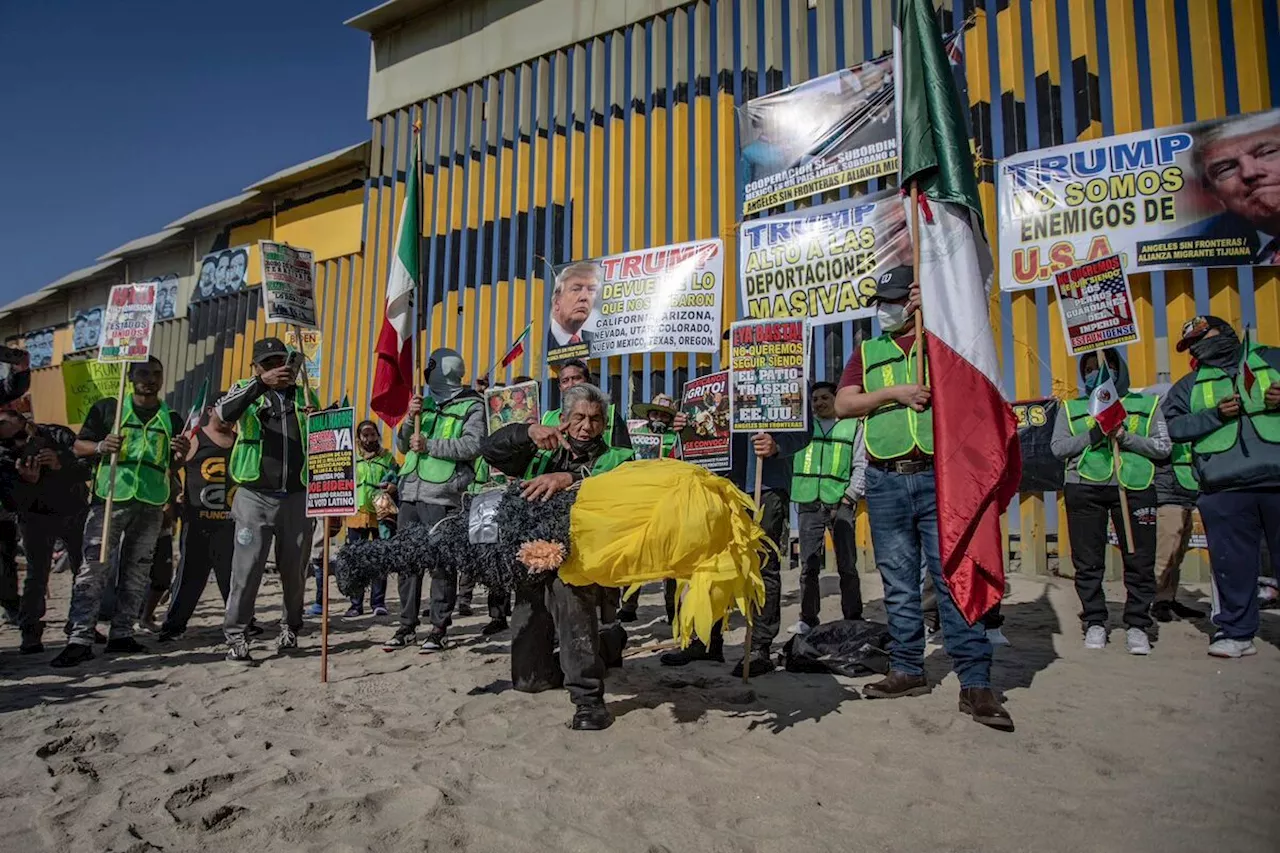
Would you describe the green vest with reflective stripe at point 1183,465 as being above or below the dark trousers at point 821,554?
above

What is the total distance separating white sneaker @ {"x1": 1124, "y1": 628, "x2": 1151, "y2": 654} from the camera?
16.7 feet

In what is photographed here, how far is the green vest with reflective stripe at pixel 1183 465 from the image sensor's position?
639cm

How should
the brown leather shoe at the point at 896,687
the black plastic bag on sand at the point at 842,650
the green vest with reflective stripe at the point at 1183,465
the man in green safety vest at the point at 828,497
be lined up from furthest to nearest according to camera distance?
the green vest with reflective stripe at the point at 1183,465
the man in green safety vest at the point at 828,497
the black plastic bag on sand at the point at 842,650
the brown leather shoe at the point at 896,687

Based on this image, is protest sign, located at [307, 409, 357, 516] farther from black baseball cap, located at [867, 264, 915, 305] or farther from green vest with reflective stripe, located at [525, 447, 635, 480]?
black baseball cap, located at [867, 264, 915, 305]

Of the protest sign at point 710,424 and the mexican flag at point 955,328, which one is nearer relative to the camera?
the mexican flag at point 955,328

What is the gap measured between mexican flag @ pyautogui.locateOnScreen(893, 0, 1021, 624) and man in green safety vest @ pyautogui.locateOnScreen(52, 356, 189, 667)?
511 cm

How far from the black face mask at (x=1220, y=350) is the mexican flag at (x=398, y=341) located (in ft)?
18.8

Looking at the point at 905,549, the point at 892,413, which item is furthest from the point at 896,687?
the point at 892,413

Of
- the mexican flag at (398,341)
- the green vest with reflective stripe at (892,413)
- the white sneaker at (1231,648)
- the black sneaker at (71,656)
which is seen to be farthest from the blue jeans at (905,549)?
the black sneaker at (71,656)

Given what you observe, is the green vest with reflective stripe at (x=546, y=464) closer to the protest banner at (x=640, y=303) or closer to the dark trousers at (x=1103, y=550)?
the dark trousers at (x=1103, y=550)

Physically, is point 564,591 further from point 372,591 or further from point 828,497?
point 372,591

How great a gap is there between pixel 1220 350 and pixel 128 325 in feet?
24.8

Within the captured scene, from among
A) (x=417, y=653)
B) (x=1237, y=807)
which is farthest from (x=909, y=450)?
(x=417, y=653)

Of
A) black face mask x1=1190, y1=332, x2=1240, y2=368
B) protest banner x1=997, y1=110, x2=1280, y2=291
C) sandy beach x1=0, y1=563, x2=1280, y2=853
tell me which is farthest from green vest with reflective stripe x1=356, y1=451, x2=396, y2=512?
protest banner x1=997, y1=110, x2=1280, y2=291
